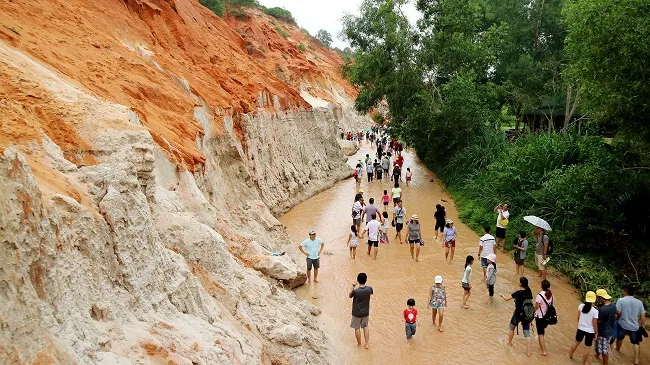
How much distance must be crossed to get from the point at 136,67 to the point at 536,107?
19353 mm

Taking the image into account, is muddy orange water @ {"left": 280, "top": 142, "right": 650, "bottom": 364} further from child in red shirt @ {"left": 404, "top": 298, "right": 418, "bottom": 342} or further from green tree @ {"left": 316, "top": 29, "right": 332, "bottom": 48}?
green tree @ {"left": 316, "top": 29, "right": 332, "bottom": 48}

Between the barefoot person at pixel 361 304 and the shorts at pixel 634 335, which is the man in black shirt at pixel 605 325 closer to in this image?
the shorts at pixel 634 335

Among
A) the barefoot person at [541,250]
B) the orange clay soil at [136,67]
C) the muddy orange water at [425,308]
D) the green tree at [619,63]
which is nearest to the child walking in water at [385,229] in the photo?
the muddy orange water at [425,308]

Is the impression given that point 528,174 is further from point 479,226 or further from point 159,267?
point 159,267

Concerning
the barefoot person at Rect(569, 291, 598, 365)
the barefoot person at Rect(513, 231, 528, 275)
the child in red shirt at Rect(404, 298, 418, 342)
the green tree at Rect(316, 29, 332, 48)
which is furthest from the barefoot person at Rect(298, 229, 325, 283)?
the green tree at Rect(316, 29, 332, 48)

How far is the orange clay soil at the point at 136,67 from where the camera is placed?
652cm

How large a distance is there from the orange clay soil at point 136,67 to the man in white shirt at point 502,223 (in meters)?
7.91

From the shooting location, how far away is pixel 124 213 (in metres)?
5.34

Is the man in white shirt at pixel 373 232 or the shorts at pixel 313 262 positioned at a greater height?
the man in white shirt at pixel 373 232

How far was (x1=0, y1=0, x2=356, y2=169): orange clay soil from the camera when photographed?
652 cm

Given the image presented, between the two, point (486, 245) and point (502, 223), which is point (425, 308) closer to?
point (486, 245)

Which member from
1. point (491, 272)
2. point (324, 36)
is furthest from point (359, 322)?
point (324, 36)

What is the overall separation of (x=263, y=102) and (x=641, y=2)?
1312 centimetres

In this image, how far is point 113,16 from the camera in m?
14.6
